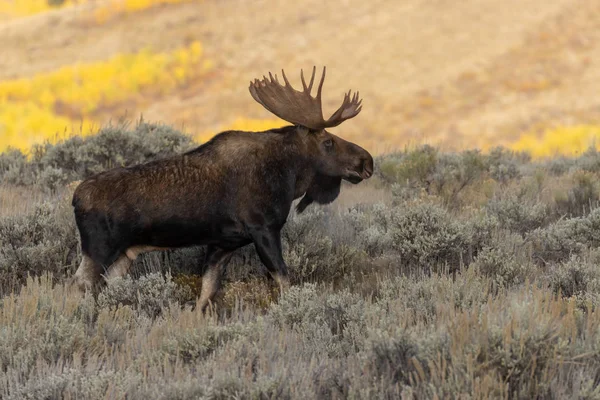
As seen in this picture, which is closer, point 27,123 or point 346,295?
point 346,295

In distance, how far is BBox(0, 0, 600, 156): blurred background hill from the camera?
35.4m

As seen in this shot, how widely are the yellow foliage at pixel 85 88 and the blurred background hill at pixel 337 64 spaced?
0.09 metres

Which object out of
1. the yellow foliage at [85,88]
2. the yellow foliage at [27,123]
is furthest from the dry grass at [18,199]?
the yellow foliage at [85,88]

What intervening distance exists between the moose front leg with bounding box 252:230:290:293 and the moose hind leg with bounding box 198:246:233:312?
42 cm

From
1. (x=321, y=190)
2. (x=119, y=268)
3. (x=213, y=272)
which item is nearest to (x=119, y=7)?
(x=321, y=190)

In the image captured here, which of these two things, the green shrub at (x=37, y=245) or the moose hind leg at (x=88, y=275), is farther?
the green shrub at (x=37, y=245)

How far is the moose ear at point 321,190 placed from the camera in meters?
6.59

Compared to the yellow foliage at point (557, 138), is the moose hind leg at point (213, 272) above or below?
above

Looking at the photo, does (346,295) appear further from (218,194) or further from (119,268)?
(119,268)

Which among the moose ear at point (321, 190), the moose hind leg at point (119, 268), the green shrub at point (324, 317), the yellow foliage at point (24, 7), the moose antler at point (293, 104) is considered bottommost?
the green shrub at point (324, 317)

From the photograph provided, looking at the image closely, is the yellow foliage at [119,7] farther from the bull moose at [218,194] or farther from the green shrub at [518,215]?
the bull moose at [218,194]

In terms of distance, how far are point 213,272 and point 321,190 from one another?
111cm

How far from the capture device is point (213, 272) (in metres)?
6.36

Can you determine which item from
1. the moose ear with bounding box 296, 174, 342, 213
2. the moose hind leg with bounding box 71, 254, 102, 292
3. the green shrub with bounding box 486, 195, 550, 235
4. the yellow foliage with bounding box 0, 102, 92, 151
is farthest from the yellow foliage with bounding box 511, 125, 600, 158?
the moose hind leg with bounding box 71, 254, 102, 292
